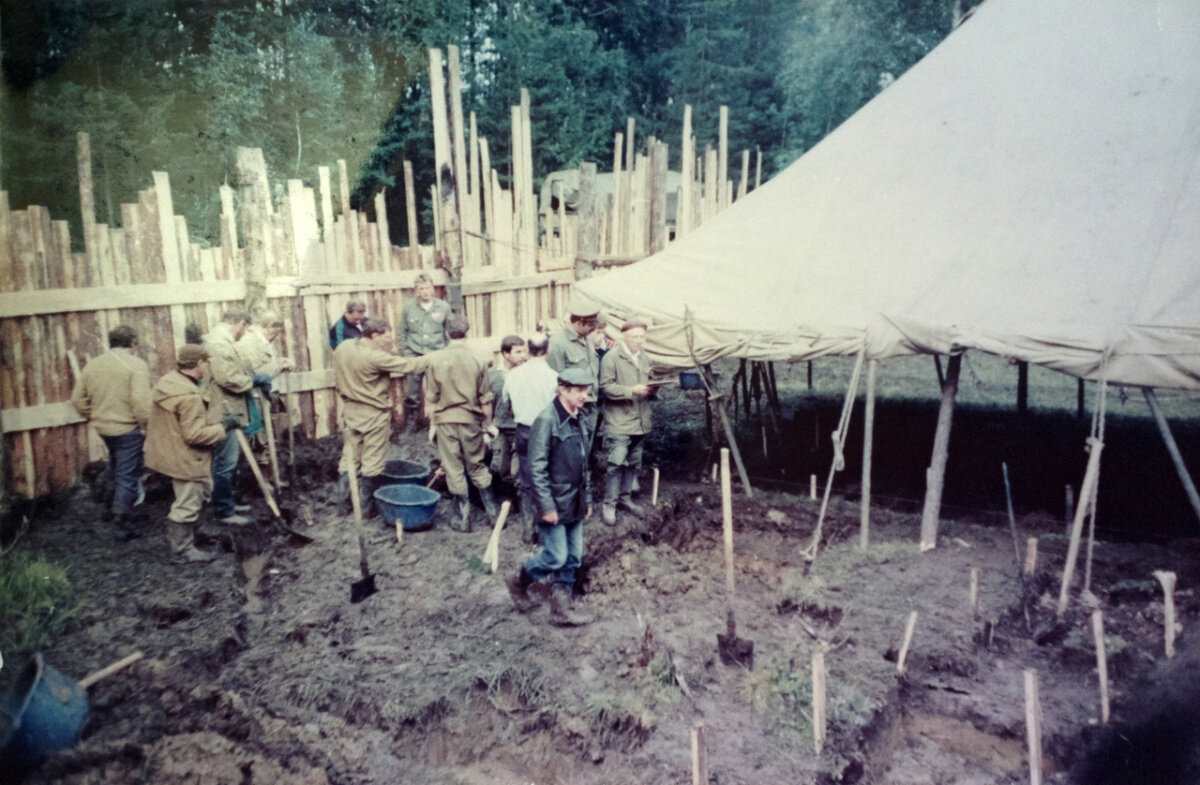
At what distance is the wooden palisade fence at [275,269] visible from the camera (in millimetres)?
6168

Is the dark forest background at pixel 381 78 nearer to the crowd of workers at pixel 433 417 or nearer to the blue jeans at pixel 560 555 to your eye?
the crowd of workers at pixel 433 417

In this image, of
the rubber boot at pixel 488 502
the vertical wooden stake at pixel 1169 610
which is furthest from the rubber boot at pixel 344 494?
the vertical wooden stake at pixel 1169 610

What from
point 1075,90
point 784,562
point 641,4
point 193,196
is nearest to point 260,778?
point 784,562

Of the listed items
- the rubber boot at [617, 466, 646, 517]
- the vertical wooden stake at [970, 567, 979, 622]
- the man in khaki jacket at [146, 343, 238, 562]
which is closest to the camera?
the vertical wooden stake at [970, 567, 979, 622]

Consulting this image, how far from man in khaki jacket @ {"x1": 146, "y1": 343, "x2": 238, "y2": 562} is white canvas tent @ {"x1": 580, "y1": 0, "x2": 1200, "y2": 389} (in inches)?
161

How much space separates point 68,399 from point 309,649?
11.6 ft

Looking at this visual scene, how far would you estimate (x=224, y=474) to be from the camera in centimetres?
649

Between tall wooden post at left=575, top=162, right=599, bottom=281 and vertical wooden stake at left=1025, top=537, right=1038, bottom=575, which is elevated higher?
tall wooden post at left=575, top=162, right=599, bottom=281

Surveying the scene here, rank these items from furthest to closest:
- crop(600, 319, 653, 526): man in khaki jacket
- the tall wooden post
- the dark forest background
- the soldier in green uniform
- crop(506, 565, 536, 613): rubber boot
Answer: the tall wooden post → the soldier in green uniform → crop(600, 319, 653, 526): man in khaki jacket → the dark forest background → crop(506, 565, 536, 613): rubber boot

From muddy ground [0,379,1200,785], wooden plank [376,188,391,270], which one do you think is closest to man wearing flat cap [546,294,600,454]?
muddy ground [0,379,1200,785]

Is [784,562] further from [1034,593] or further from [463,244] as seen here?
[463,244]

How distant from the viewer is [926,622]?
5273mm

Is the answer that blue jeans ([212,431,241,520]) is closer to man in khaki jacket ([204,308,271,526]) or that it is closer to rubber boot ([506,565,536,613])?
man in khaki jacket ([204,308,271,526])

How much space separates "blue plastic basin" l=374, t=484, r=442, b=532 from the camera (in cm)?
665
